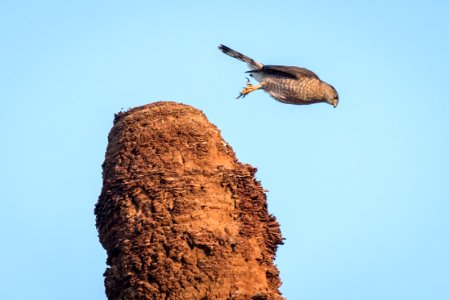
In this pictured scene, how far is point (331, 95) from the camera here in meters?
17.6

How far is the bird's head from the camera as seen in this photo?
17453 millimetres

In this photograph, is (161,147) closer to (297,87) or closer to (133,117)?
(133,117)

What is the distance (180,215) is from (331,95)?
26.1 ft

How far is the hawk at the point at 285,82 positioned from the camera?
16672 mm

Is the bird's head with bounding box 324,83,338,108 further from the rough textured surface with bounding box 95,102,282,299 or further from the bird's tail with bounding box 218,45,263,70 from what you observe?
the rough textured surface with bounding box 95,102,282,299

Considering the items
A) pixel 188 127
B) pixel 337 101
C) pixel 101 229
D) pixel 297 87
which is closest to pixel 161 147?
pixel 188 127

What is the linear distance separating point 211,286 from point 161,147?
1708 millimetres

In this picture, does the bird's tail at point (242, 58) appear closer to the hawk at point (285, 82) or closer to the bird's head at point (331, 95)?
the hawk at point (285, 82)

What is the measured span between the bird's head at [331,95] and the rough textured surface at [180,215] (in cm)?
665

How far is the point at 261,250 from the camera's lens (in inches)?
417

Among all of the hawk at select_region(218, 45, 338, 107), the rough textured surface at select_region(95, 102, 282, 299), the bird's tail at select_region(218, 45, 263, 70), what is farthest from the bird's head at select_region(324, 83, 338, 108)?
the rough textured surface at select_region(95, 102, 282, 299)

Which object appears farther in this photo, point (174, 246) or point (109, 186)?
point (109, 186)

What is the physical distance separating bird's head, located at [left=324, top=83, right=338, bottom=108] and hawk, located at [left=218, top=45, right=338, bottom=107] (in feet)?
0.58

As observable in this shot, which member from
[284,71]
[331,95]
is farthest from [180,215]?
[331,95]
